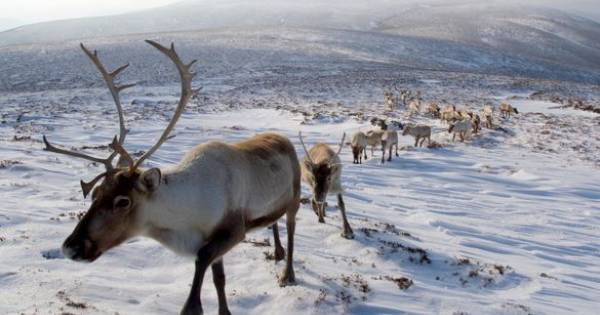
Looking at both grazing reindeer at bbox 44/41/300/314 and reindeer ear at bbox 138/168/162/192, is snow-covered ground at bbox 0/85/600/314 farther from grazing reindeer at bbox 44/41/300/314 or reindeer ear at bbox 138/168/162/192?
reindeer ear at bbox 138/168/162/192

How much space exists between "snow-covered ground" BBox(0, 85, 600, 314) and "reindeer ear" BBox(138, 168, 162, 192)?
56.0 inches

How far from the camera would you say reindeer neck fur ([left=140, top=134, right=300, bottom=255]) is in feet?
14.6

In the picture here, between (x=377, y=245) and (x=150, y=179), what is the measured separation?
428 centimetres

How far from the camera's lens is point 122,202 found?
415cm

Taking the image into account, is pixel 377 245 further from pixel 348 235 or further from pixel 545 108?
pixel 545 108

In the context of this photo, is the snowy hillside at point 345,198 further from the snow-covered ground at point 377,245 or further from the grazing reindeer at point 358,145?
the grazing reindeer at point 358,145

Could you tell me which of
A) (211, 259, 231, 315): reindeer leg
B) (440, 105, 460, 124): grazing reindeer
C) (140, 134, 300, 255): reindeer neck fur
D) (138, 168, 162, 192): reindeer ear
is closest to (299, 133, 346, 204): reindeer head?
(140, 134, 300, 255): reindeer neck fur

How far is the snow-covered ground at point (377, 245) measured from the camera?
17.8 feet

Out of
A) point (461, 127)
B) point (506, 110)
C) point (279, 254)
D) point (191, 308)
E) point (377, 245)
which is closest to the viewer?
point (191, 308)

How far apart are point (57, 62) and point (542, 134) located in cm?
4315

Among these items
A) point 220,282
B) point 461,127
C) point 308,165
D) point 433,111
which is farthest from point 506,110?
point 220,282

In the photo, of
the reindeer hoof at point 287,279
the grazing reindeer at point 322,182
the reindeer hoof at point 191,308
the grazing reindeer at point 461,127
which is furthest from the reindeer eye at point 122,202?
the grazing reindeer at point 461,127

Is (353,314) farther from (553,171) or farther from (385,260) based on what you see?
(553,171)

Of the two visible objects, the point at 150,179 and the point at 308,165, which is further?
the point at 308,165
